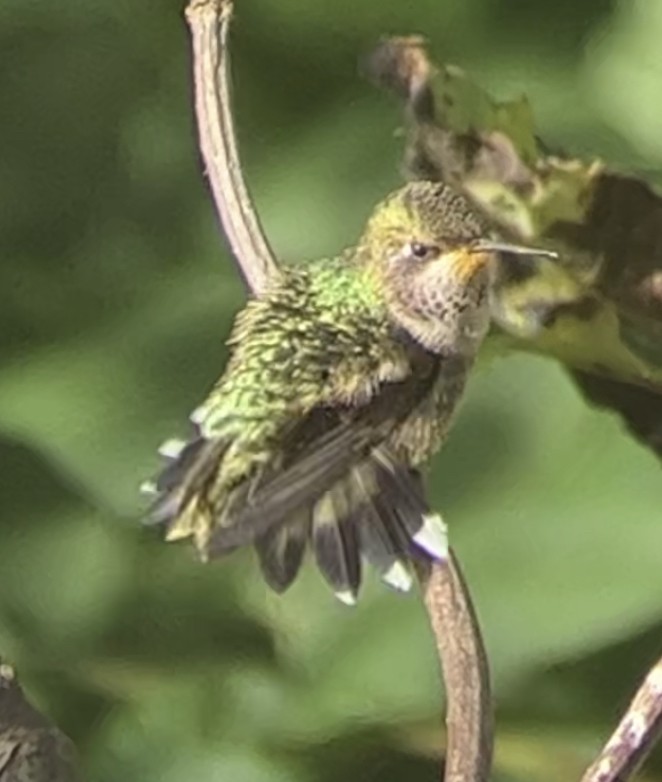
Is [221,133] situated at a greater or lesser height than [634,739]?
greater

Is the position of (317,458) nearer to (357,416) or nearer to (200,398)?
(357,416)

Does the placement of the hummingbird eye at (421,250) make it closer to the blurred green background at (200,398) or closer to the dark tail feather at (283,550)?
the dark tail feather at (283,550)

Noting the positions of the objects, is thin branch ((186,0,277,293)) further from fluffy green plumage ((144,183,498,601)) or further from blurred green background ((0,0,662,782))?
blurred green background ((0,0,662,782))

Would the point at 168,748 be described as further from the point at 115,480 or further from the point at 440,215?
the point at 440,215

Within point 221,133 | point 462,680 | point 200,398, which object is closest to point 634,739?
point 462,680

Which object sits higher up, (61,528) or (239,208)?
(239,208)

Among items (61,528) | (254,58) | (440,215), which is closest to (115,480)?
(61,528)

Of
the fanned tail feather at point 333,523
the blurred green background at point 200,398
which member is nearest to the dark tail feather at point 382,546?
the fanned tail feather at point 333,523
